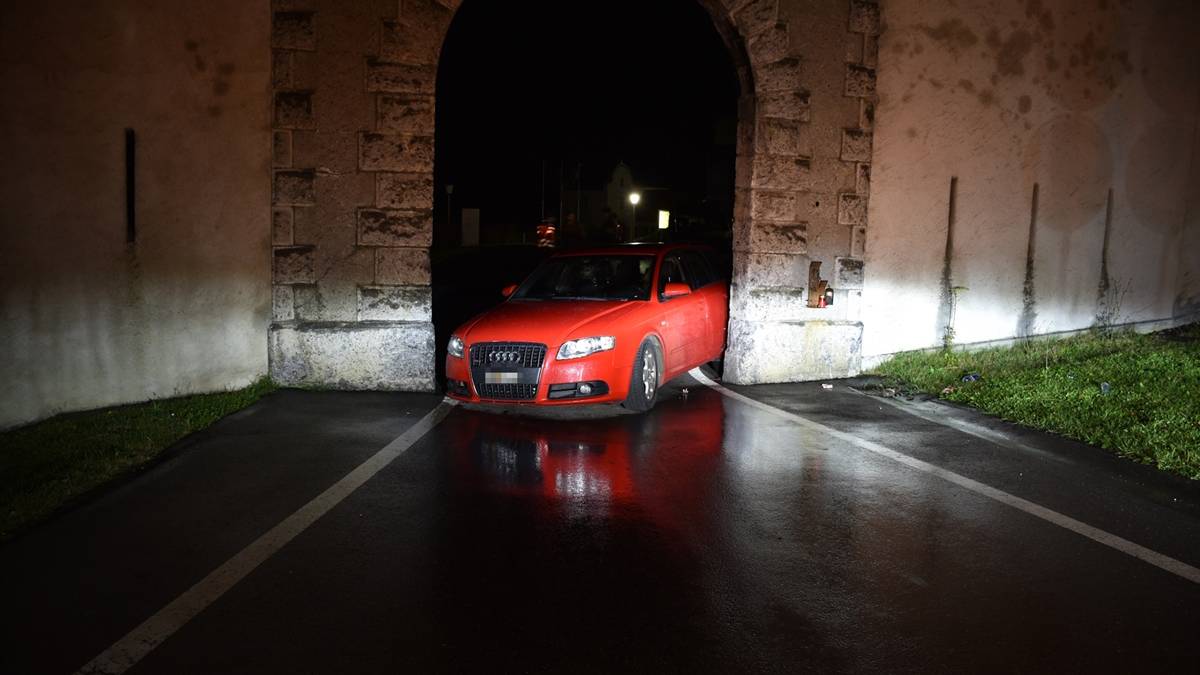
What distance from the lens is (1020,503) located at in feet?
20.7

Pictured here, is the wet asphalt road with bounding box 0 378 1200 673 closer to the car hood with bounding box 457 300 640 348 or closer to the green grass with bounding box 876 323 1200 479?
the green grass with bounding box 876 323 1200 479

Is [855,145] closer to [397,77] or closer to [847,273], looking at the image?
[847,273]

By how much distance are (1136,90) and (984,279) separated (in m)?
3.80

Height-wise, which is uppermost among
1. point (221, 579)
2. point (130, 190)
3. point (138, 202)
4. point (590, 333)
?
point (130, 190)

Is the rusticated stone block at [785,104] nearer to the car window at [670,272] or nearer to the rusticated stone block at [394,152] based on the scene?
the car window at [670,272]

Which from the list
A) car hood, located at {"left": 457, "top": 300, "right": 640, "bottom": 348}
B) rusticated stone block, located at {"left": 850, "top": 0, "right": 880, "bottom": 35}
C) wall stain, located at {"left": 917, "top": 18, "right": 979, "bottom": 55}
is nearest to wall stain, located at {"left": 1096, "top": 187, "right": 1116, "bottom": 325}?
wall stain, located at {"left": 917, "top": 18, "right": 979, "bottom": 55}

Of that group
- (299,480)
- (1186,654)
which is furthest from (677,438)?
(1186,654)

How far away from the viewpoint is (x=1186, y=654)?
3.98 m

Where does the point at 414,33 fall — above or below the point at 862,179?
above

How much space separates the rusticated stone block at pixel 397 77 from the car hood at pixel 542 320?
2632 mm

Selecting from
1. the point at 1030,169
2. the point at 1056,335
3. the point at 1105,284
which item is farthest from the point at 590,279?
the point at 1105,284

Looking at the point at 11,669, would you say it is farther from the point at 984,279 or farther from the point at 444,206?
the point at 444,206

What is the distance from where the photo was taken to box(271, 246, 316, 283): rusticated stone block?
1015cm

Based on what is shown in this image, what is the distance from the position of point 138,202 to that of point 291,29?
2.37m
